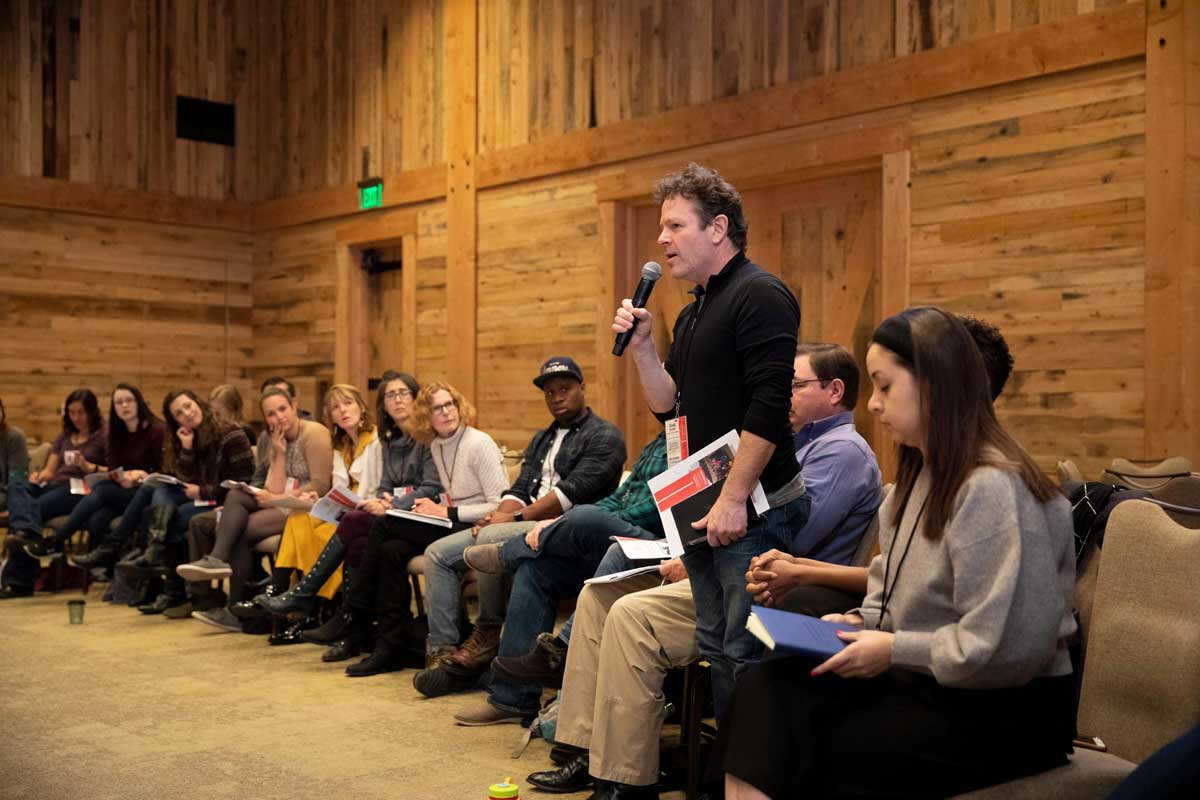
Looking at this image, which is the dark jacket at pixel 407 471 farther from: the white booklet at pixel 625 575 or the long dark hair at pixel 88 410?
the long dark hair at pixel 88 410

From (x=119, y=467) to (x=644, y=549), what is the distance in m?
4.88

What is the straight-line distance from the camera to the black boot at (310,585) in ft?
17.5

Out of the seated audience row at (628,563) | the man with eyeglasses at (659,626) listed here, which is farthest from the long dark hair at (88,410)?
the man with eyeglasses at (659,626)

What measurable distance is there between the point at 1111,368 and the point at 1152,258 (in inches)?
19.6

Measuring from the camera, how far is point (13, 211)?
30.8 ft

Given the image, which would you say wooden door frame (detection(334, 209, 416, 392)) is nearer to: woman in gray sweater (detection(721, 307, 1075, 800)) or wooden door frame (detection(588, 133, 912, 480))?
wooden door frame (detection(588, 133, 912, 480))

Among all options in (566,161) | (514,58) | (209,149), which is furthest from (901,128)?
(209,149)

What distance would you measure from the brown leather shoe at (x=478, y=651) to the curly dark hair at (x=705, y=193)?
7.18 ft

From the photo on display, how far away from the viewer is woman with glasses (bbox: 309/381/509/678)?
16.0 feet

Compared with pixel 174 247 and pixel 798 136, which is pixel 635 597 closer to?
pixel 798 136

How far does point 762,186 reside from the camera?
669cm

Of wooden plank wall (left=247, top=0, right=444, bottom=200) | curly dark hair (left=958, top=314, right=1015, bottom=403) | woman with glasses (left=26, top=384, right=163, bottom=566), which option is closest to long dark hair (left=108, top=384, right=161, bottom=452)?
woman with glasses (left=26, top=384, right=163, bottom=566)

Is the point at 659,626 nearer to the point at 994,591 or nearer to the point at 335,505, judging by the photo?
the point at 994,591

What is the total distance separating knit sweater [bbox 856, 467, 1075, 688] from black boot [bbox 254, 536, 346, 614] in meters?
3.70
